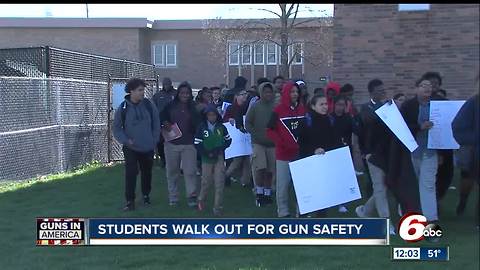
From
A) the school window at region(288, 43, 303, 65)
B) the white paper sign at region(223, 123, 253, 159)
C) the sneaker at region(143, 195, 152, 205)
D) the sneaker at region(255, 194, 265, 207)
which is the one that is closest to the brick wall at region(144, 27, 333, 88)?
the school window at region(288, 43, 303, 65)

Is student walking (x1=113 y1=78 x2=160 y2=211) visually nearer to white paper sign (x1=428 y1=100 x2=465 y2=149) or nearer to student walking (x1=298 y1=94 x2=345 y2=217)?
student walking (x1=298 y1=94 x2=345 y2=217)

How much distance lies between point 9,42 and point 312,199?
2462 cm

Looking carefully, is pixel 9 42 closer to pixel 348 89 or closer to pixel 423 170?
pixel 348 89

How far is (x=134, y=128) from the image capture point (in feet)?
28.1

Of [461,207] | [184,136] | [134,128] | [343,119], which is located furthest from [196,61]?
[461,207]

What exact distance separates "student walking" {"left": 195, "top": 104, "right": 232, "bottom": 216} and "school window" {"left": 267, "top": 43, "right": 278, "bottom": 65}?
24085 millimetres

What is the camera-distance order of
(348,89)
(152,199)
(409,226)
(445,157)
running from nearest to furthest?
(409,226) < (445,157) < (348,89) < (152,199)

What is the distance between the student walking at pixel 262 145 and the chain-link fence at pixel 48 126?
4.59 meters

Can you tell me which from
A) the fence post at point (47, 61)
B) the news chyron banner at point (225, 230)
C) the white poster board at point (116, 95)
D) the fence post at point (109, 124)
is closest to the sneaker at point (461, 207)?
the news chyron banner at point (225, 230)

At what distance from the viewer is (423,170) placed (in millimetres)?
7094

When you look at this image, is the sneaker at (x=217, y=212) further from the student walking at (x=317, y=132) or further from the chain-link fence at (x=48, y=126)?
the chain-link fence at (x=48, y=126)

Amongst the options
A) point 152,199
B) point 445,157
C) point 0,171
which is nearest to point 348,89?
point 445,157

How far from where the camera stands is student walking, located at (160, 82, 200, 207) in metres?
8.77

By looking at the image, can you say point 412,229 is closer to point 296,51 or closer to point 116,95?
point 116,95
